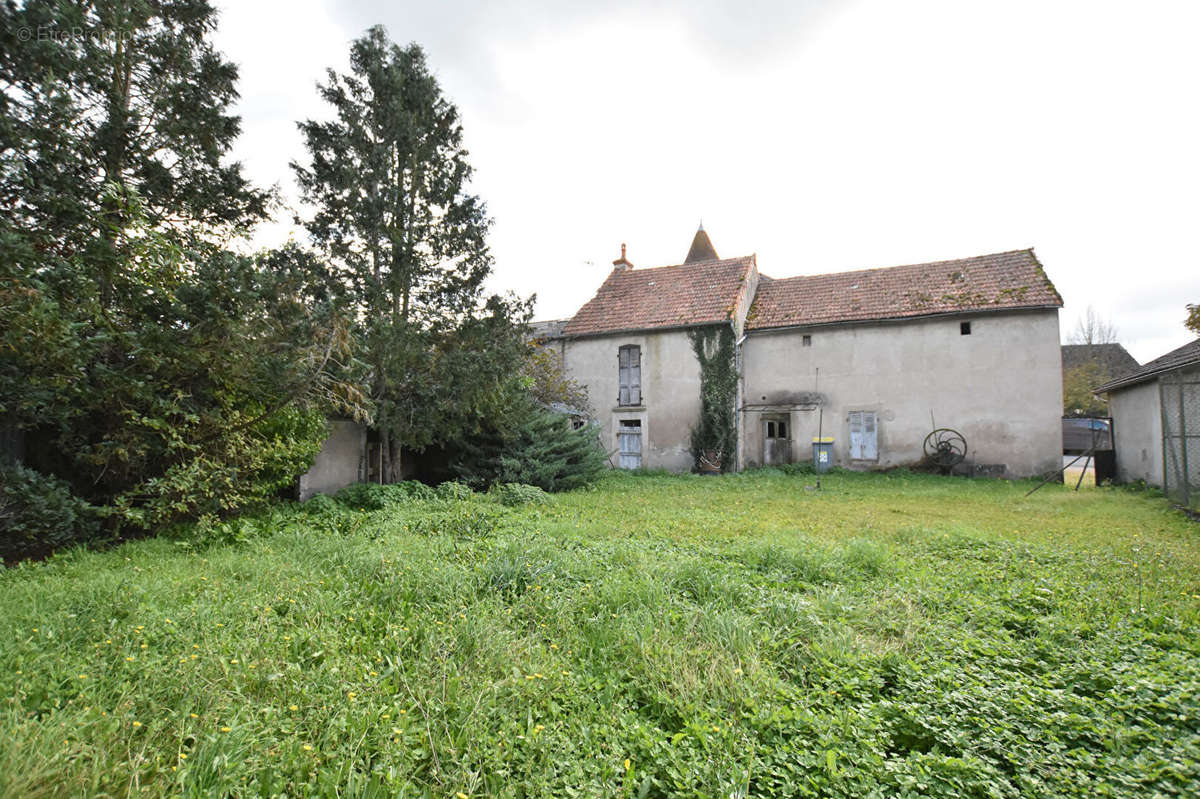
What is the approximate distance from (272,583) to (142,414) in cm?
363

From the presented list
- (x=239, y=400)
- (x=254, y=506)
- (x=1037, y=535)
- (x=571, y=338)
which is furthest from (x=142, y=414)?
(x=571, y=338)

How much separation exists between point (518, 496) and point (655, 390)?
8.72 m

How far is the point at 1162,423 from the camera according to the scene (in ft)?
31.5

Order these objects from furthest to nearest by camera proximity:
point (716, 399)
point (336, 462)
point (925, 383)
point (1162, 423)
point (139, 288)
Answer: point (716, 399), point (925, 383), point (336, 462), point (1162, 423), point (139, 288)

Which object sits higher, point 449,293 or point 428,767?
point 449,293

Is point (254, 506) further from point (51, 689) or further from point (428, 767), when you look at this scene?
point (428, 767)

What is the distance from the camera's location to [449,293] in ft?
37.1

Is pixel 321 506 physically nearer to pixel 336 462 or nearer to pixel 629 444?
pixel 336 462

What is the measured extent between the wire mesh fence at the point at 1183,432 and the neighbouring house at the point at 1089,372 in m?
16.4

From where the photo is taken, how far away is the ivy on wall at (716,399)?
16.8 metres

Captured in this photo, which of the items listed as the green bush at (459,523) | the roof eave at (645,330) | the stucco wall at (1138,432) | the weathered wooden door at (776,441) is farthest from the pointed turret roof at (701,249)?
the green bush at (459,523)

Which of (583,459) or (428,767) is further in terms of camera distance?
(583,459)

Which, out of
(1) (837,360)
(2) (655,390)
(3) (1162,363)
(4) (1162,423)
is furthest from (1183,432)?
(2) (655,390)

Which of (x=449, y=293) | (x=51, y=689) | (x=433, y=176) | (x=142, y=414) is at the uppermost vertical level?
(x=433, y=176)
